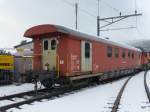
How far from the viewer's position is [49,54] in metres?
15.1

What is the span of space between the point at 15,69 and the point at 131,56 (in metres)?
12.4

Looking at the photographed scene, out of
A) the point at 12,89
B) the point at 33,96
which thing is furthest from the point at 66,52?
the point at 12,89

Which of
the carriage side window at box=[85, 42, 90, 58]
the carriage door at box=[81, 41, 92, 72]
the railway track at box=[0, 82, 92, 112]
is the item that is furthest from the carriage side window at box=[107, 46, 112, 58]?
the carriage side window at box=[85, 42, 90, 58]

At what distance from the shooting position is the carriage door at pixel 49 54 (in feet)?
48.9

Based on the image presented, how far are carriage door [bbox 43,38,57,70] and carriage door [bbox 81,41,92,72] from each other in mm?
1668

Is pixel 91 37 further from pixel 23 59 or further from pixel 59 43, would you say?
pixel 23 59

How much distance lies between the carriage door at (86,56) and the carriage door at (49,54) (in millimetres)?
1668

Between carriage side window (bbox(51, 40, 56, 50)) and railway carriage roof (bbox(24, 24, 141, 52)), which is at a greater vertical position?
railway carriage roof (bbox(24, 24, 141, 52))

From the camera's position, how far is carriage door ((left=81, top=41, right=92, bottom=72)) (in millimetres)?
15905

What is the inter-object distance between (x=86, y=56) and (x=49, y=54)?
223cm

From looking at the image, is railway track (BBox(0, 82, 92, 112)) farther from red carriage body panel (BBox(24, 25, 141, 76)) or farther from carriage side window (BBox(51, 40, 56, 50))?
carriage side window (BBox(51, 40, 56, 50))

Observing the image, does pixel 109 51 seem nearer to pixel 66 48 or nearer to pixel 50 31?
pixel 66 48

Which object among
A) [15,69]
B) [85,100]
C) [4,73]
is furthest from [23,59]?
[85,100]

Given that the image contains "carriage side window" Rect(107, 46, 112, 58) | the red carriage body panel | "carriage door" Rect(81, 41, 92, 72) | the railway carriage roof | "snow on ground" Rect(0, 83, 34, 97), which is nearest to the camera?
the railway carriage roof
